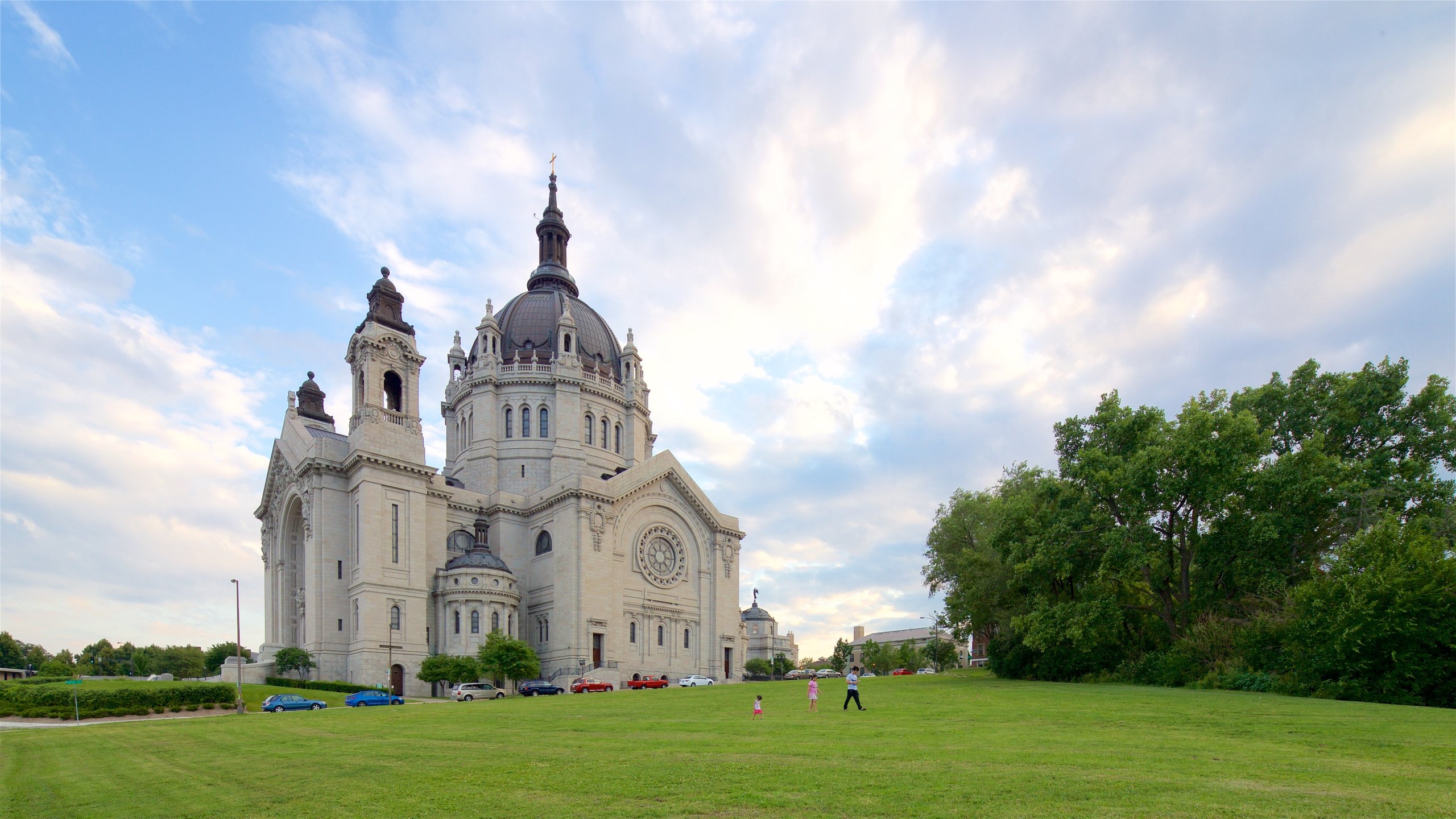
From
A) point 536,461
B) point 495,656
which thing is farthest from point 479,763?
point 536,461

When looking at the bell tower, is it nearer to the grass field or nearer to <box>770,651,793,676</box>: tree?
the grass field

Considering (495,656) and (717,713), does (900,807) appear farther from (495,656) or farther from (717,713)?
(495,656)

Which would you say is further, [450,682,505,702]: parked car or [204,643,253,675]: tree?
[204,643,253,675]: tree

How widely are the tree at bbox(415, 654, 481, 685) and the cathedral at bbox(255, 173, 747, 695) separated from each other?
3.17 meters

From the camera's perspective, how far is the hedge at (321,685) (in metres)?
47.6

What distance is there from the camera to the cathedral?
179ft

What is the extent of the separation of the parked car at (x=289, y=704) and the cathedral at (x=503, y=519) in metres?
13.1

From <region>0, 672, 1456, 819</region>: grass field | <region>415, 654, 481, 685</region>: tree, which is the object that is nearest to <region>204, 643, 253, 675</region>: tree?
<region>415, 654, 481, 685</region>: tree

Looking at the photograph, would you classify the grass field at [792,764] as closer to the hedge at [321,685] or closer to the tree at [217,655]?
the hedge at [321,685]

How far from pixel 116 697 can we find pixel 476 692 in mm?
15880

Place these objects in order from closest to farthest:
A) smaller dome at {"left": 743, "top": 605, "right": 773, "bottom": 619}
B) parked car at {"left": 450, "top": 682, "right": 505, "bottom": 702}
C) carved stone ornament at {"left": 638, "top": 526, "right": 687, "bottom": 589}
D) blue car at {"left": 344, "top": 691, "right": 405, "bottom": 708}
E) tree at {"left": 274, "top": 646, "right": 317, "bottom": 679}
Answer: blue car at {"left": 344, "top": 691, "right": 405, "bottom": 708} → parked car at {"left": 450, "top": 682, "right": 505, "bottom": 702} → tree at {"left": 274, "top": 646, "right": 317, "bottom": 679} → carved stone ornament at {"left": 638, "top": 526, "right": 687, "bottom": 589} → smaller dome at {"left": 743, "top": 605, "right": 773, "bottom": 619}

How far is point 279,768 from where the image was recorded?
16.5 m

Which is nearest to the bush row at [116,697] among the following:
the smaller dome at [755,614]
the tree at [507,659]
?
the tree at [507,659]

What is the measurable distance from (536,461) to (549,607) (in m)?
14.3
